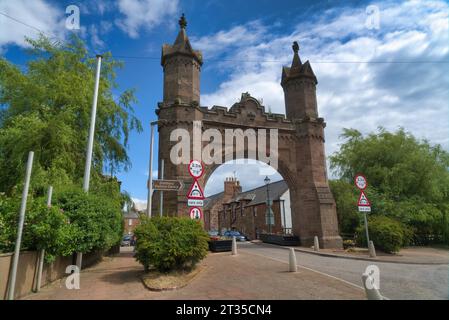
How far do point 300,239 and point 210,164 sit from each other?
8.43m

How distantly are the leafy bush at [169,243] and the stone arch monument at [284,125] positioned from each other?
21.3 ft

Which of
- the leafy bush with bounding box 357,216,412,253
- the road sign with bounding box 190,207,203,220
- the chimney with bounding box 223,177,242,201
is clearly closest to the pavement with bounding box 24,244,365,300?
the road sign with bounding box 190,207,203,220

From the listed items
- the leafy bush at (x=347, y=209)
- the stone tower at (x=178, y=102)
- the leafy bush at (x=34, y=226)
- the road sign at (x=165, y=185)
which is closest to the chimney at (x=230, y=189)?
the leafy bush at (x=347, y=209)

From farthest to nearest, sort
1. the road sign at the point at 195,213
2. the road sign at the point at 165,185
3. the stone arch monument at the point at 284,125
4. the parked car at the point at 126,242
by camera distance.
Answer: the parked car at the point at 126,242 → the stone arch monument at the point at 284,125 → the road sign at the point at 165,185 → the road sign at the point at 195,213

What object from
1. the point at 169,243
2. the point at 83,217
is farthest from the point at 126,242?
the point at 169,243

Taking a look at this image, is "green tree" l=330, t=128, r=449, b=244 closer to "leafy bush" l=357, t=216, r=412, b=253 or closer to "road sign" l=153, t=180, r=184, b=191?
"leafy bush" l=357, t=216, r=412, b=253

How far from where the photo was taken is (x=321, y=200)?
18312mm

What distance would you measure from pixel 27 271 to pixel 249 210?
37023 millimetres

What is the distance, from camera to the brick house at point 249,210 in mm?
34031

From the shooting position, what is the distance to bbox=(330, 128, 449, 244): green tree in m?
18.5

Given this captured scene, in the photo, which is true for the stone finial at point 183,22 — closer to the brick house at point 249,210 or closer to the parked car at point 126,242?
the brick house at point 249,210
